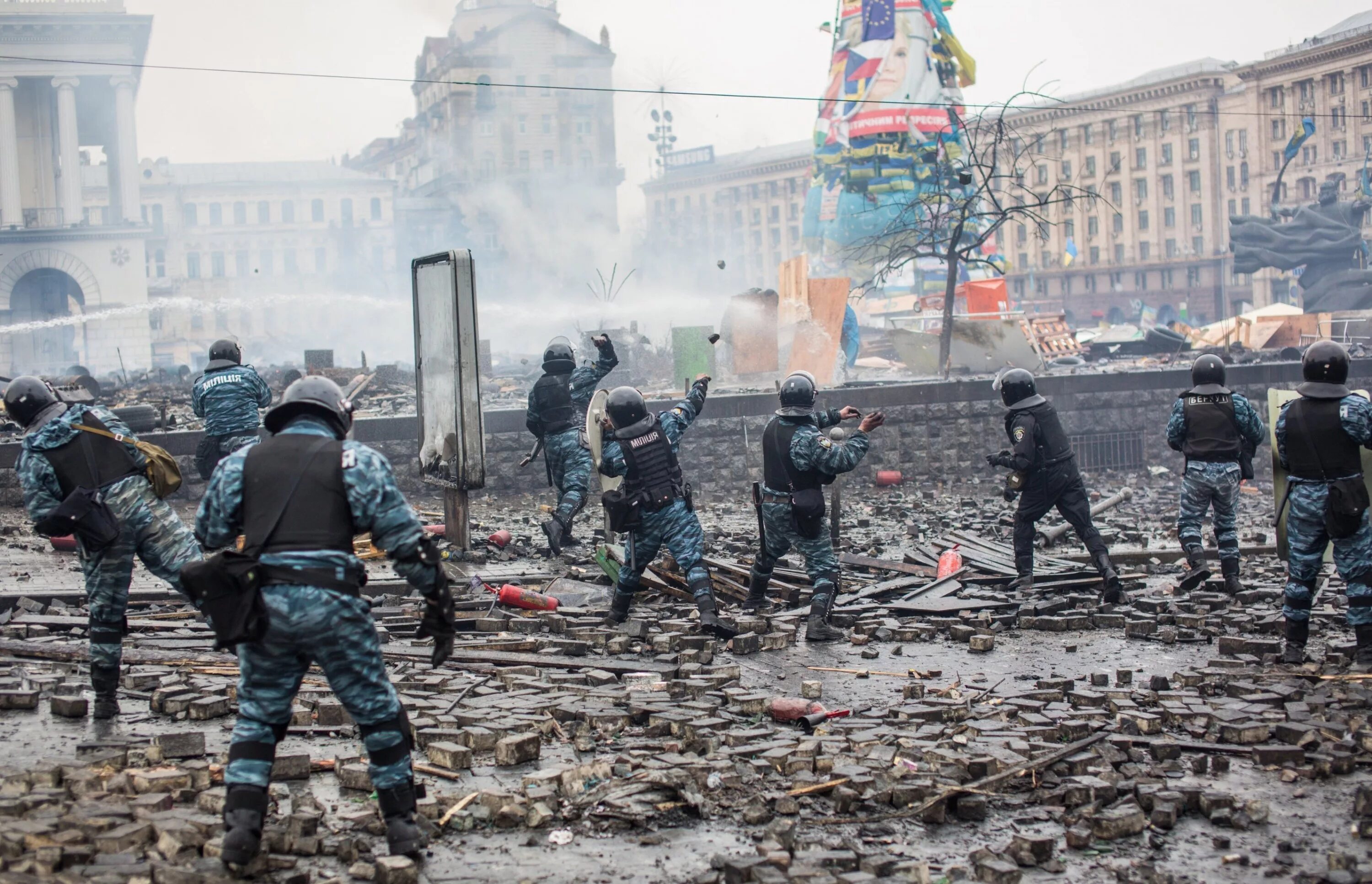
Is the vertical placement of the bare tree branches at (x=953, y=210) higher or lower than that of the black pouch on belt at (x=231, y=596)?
higher

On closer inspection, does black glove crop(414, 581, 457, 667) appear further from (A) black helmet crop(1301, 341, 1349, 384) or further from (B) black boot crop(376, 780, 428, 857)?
(A) black helmet crop(1301, 341, 1349, 384)

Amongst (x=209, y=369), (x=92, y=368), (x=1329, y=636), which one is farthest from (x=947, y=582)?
(x=92, y=368)

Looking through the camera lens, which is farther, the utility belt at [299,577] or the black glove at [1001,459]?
the black glove at [1001,459]

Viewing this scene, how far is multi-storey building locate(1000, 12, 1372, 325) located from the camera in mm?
67625

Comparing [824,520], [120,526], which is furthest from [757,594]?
[120,526]

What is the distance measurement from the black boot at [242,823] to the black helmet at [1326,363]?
20.6 feet

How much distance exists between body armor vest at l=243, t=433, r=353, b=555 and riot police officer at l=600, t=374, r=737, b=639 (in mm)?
3849

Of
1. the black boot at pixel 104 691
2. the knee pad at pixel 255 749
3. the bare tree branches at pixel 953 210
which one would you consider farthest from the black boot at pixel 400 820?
the bare tree branches at pixel 953 210

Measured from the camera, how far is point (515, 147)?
3044 inches

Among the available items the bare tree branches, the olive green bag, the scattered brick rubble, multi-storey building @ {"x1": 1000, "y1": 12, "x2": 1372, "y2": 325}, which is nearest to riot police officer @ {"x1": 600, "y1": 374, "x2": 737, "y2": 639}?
the scattered brick rubble

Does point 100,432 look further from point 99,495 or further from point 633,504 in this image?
point 633,504

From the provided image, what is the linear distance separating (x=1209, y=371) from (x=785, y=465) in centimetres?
384

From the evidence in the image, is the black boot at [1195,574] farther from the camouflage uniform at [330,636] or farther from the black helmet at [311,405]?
the black helmet at [311,405]

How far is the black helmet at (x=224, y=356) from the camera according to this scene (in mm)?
10242
